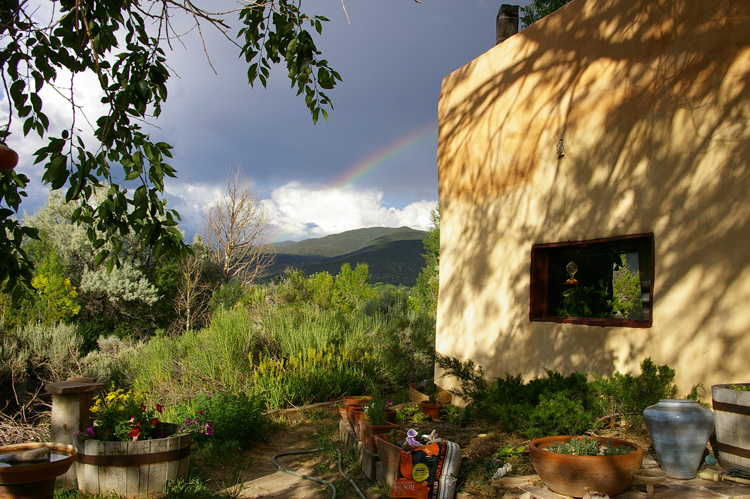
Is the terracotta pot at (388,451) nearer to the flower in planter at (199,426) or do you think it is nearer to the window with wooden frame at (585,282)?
the flower in planter at (199,426)

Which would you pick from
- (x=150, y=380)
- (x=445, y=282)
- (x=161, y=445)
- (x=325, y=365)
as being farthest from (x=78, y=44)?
(x=150, y=380)

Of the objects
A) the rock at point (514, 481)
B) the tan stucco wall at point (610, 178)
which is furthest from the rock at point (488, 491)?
the tan stucco wall at point (610, 178)

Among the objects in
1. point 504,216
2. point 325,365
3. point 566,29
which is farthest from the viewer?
point 325,365

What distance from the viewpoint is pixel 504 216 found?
6609mm

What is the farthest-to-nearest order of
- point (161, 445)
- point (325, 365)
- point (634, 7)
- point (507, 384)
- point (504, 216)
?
point (325, 365) < point (504, 216) < point (507, 384) < point (634, 7) < point (161, 445)

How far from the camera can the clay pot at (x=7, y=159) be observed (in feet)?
7.28

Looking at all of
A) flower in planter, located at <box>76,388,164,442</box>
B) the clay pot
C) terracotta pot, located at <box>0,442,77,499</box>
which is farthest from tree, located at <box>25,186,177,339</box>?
the clay pot

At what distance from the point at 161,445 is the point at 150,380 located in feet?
16.4

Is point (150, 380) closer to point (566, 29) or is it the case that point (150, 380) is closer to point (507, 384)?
point (507, 384)

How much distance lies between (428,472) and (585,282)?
10.6 feet

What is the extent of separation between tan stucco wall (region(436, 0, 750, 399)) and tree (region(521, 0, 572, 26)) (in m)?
10.6

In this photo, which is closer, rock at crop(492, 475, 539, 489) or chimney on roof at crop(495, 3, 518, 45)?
rock at crop(492, 475, 539, 489)

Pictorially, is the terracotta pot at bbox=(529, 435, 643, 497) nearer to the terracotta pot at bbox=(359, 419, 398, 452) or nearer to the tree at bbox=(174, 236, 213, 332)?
the terracotta pot at bbox=(359, 419, 398, 452)

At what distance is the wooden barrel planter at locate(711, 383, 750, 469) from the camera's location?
3.44 m
